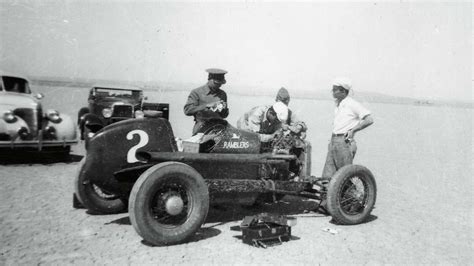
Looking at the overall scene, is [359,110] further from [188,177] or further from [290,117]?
[188,177]

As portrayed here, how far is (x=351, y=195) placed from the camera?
242 inches

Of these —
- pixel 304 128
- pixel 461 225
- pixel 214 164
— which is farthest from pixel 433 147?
pixel 214 164

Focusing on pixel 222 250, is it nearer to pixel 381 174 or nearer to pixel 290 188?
pixel 290 188

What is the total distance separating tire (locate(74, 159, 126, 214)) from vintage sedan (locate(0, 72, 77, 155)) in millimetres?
3987

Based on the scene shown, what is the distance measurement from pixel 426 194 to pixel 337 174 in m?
3.62

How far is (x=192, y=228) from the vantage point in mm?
4906

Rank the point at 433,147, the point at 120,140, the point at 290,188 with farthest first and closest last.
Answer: the point at 433,147, the point at 290,188, the point at 120,140

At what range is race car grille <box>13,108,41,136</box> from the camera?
9586 millimetres

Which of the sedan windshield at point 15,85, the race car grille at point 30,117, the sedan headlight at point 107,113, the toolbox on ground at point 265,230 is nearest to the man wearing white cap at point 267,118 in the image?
the toolbox on ground at point 265,230

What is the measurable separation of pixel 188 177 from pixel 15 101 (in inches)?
271

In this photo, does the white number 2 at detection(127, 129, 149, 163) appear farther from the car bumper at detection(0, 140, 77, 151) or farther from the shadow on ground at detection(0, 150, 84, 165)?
the shadow on ground at detection(0, 150, 84, 165)

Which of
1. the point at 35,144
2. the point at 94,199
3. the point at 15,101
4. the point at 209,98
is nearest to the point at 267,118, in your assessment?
the point at 209,98

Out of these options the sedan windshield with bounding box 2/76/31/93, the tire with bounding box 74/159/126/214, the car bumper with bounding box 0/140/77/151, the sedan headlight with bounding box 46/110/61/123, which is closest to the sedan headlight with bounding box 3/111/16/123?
the car bumper with bounding box 0/140/77/151

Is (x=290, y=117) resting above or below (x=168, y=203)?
above
